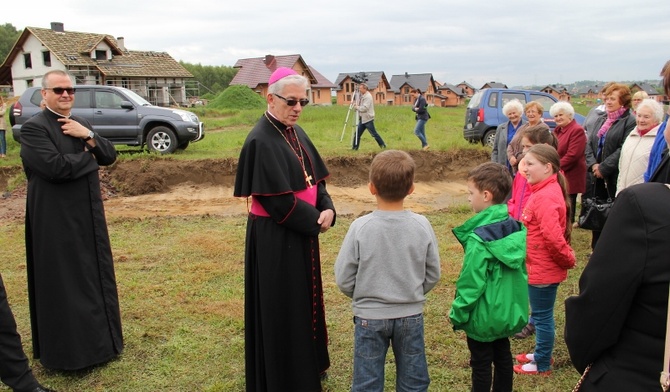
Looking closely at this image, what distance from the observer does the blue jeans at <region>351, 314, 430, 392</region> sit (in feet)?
9.57

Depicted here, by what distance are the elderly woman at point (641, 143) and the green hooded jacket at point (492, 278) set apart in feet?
9.73

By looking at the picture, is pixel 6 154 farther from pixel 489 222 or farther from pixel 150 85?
pixel 150 85

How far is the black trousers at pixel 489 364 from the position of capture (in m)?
3.21

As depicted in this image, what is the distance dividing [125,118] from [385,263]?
39.5 ft

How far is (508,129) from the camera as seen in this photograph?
7.42 meters

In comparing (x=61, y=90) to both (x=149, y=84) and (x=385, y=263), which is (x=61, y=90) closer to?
(x=385, y=263)

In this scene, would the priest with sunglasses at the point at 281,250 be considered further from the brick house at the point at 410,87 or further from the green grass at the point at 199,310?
the brick house at the point at 410,87

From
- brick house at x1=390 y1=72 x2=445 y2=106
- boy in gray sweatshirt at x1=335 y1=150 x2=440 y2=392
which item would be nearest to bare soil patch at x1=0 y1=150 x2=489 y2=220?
boy in gray sweatshirt at x1=335 y1=150 x2=440 y2=392

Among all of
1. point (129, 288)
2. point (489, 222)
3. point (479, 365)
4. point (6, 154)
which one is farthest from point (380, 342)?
point (6, 154)

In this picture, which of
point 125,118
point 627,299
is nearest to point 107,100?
point 125,118

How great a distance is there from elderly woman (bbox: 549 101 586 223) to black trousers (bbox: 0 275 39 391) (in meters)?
6.03

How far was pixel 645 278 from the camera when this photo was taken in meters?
1.61

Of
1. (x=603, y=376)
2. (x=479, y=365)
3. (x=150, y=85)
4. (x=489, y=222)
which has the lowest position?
(x=479, y=365)

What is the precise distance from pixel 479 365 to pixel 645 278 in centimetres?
178
